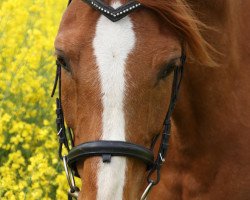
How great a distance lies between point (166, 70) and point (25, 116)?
10.3 feet

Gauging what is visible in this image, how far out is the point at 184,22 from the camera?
3.24 meters

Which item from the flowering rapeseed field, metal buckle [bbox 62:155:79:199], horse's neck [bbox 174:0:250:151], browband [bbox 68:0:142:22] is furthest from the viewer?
the flowering rapeseed field

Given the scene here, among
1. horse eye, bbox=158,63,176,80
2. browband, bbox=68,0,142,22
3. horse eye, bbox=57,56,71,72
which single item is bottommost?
horse eye, bbox=158,63,176,80

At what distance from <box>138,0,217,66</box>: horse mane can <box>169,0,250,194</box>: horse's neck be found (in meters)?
0.45

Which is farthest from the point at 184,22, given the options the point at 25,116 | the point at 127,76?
Answer: the point at 25,116

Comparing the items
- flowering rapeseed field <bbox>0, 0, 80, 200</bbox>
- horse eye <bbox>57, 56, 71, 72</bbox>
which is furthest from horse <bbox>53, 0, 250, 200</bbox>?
flowering rapeseed field <bbox>0, 0, 80, 200</bbox>

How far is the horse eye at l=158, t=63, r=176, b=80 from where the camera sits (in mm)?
3160

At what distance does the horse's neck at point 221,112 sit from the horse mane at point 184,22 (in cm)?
45

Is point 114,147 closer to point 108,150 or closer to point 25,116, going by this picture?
point 108,150

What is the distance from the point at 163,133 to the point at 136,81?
401mm

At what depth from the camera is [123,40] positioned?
306 cm

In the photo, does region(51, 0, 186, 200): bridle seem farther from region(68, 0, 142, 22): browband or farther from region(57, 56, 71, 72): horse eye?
region(57, 56, 71, 72): horse eye

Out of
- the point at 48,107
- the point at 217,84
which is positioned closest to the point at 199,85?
the point at 217,84

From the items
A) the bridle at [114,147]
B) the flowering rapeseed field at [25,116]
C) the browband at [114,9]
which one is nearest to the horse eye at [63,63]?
the bridle at [114,147]
